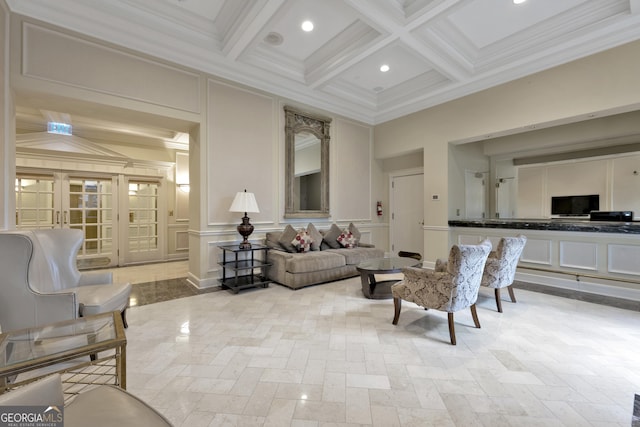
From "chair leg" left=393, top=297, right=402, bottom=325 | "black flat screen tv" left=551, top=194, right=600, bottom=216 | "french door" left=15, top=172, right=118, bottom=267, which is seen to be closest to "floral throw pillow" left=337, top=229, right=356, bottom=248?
"chair leg" left=393, top=297, right=402, bottom=325

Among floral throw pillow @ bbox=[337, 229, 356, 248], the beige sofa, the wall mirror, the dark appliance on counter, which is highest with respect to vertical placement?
the wall mirror

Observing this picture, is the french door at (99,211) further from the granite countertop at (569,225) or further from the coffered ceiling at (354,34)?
the granite countertop at (569,225)

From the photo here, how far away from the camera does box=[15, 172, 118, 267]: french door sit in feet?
16.5

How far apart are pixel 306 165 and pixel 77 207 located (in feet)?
15.6

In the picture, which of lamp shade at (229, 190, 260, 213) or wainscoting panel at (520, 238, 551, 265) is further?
wainscoting panel at (520, 238, 551, 265)

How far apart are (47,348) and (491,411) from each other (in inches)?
96.5

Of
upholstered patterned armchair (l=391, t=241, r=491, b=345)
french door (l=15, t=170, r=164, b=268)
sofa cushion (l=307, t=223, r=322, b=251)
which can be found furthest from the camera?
french door (l=15, t=170, r=164, b=268)

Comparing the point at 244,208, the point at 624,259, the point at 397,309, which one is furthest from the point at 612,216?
the point at 244,208

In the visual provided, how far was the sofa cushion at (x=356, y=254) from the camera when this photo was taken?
4648mm

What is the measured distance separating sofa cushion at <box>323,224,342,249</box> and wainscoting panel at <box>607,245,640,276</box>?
3931 millimetres

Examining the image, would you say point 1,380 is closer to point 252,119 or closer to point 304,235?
point 304,235

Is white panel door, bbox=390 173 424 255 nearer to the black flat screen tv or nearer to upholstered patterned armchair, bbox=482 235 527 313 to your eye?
the black flat screen tv

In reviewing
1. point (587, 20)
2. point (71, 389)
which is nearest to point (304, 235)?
point (71, 389)

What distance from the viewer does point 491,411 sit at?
A: 157 centimetres
